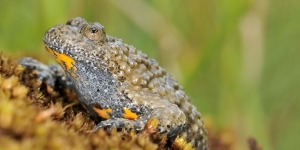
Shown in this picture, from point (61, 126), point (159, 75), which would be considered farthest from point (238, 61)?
point (61, 126)

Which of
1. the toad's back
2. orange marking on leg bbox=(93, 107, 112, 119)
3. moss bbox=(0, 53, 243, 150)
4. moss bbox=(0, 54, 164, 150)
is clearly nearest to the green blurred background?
the toad's back

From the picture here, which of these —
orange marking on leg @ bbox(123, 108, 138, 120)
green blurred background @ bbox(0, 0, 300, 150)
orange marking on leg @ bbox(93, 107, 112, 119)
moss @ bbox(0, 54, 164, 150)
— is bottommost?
moss @ bbox(0, 54, 164, 150)

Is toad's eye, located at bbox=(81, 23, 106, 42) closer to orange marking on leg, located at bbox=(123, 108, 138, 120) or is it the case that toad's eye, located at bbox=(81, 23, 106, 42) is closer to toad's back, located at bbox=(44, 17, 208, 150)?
toad's back, located at bbox=(44, 17, 208, 150)

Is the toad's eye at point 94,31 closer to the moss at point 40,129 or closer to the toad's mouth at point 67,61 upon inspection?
the toad's mouth at point 67,61

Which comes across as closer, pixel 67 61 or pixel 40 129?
pixel 40 129

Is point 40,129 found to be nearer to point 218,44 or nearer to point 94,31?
point 94,31

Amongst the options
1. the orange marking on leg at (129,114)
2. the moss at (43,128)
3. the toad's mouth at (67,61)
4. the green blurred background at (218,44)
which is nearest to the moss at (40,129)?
the moss at (43,128)

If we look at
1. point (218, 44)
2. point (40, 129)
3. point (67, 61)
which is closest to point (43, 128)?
point (40, 129)
